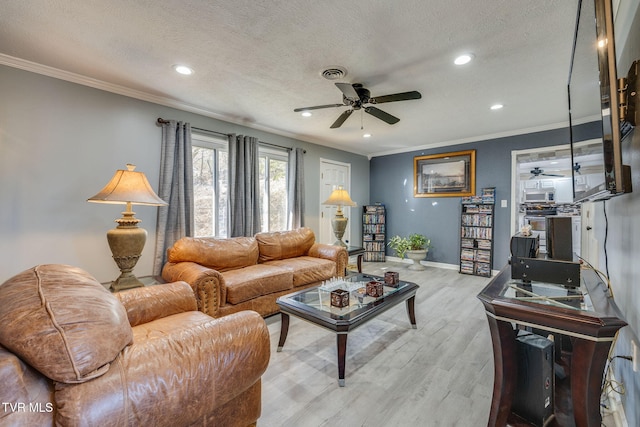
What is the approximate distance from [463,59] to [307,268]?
8.42 feet

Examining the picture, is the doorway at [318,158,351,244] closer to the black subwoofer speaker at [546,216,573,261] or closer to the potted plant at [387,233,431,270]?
the potted plant at [387,233,431,270]

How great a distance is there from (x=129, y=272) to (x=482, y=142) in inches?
212

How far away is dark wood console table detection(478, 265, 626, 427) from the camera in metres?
0.95

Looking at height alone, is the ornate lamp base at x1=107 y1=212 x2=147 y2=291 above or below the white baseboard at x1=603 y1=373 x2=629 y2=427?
above

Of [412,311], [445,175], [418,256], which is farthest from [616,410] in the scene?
[445,175]

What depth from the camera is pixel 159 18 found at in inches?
70.7

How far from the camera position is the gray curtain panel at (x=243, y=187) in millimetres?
3748

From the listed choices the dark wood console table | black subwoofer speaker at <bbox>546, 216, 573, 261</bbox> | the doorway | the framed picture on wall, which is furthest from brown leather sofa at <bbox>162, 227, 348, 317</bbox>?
the framed picture on wall

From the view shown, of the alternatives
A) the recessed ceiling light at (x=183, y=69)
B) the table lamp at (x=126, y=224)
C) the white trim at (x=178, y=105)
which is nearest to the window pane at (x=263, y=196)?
the white trim at (x=178, y=105)

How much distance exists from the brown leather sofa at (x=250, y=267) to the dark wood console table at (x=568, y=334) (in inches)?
82.2

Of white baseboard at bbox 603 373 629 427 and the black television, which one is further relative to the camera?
white baseboard at bbox 603 373 629 427

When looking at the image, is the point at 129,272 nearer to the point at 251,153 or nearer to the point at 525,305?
the point at 251,153

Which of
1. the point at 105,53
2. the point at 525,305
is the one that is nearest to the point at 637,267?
the point at 525,305

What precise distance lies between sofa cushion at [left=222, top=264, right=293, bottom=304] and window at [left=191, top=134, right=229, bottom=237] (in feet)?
3.08
